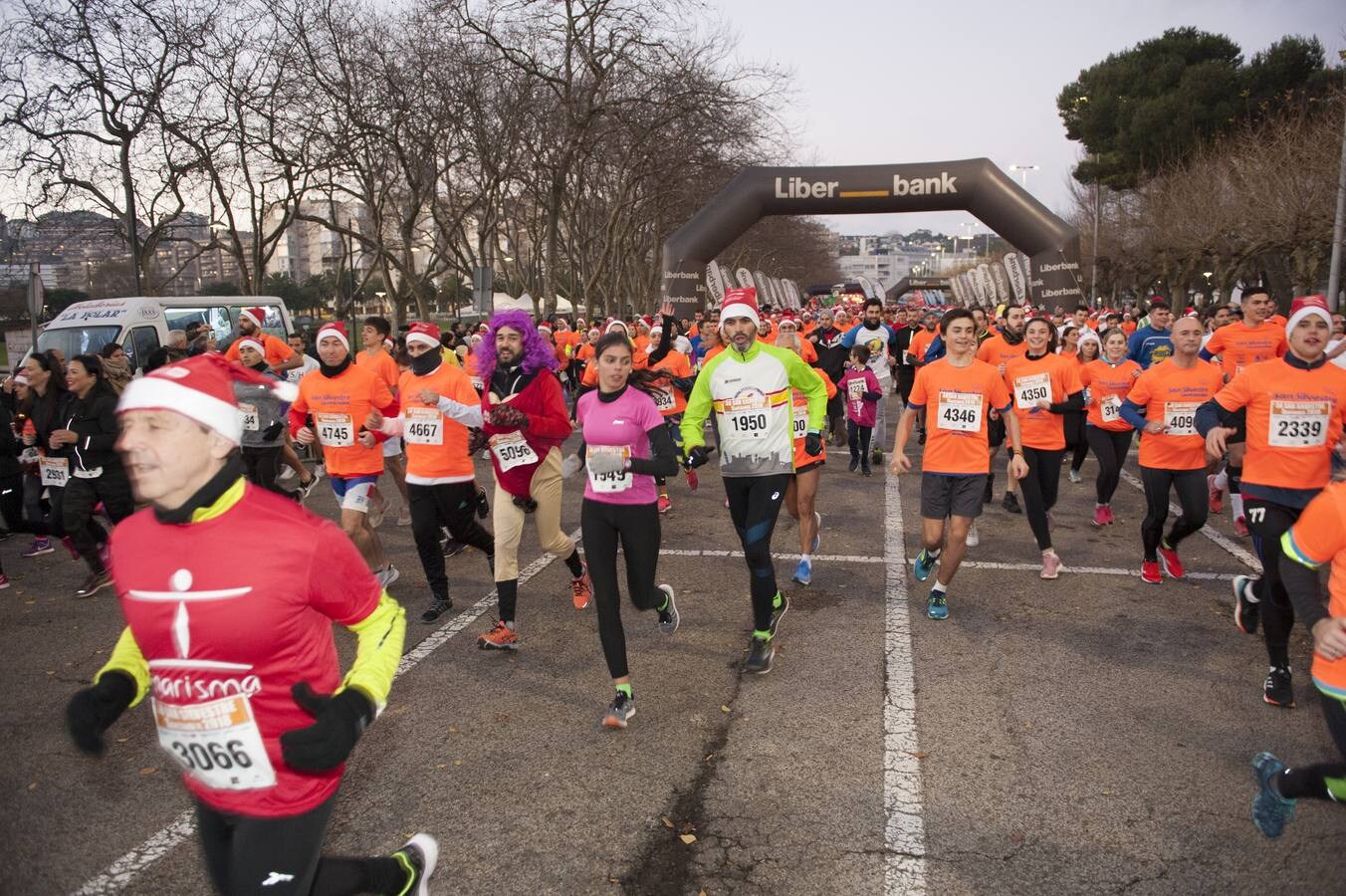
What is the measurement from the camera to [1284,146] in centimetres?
2439

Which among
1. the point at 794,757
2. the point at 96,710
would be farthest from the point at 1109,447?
the point at 96,710

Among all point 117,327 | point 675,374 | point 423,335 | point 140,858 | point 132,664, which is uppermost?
point 117,327

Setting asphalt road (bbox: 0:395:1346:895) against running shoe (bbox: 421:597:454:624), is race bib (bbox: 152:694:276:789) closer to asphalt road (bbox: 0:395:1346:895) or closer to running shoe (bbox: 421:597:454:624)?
asphalt road (bbox: 0:395:1346:895)

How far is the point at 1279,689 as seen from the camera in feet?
15.3

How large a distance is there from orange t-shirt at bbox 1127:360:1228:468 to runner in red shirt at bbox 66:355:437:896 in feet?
→ 19.0

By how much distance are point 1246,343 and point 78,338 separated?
55.7ft

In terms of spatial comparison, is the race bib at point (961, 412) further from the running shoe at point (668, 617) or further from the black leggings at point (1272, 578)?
the running shoe at point (668, 617)

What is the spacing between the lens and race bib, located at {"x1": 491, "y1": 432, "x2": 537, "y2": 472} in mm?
5691

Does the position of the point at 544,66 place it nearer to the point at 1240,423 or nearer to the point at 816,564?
the point at 816,564

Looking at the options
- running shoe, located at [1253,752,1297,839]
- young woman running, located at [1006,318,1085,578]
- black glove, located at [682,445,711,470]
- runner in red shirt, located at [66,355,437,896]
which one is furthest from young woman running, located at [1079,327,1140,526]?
runner in red shirt, located at [66,355,437,896]

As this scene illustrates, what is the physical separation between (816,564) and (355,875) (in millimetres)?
5393

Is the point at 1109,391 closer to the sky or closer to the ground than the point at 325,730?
closer to the sky

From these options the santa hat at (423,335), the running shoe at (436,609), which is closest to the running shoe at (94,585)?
the running shoe at (436,609)

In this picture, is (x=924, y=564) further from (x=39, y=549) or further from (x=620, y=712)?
(x=39, y=549)
